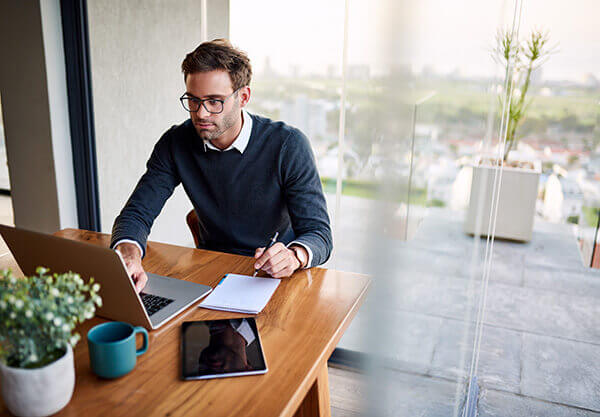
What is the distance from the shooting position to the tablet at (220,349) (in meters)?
0.95

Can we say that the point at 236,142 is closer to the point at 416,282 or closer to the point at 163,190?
the point at 163,190

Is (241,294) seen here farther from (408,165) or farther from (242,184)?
(408,165)

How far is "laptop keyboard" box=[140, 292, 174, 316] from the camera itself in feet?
3.87

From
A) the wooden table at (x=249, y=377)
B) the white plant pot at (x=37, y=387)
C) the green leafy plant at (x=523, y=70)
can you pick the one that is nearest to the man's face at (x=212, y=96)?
the wooden table at (x=249, y=377)

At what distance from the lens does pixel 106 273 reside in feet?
3.34

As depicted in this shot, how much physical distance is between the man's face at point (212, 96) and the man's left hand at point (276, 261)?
19.3 inches

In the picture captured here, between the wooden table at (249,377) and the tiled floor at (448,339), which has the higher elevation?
the wooden table at (249,377)

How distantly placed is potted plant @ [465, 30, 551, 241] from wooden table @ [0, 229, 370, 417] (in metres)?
0.62

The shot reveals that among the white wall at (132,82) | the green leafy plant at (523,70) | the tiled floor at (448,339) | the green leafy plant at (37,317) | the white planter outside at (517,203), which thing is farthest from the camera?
the white planter outside at (517,203)

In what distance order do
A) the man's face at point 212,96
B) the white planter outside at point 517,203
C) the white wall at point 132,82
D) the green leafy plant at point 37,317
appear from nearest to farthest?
the green leafy plant at point 37,317 → the man's face at point 212,96 → the white wall at point 132,82 → the white planter outside at point 517,203

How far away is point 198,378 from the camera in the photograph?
93 centimetres

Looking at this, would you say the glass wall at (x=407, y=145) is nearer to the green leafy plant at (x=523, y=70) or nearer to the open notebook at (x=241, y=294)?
the green leafy plant at (x=523, y=70)

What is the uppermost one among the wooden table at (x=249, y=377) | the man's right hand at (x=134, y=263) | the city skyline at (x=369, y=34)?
the city skyline at (x=369, y=34)

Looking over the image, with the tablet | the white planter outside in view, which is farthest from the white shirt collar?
the white planter outside
